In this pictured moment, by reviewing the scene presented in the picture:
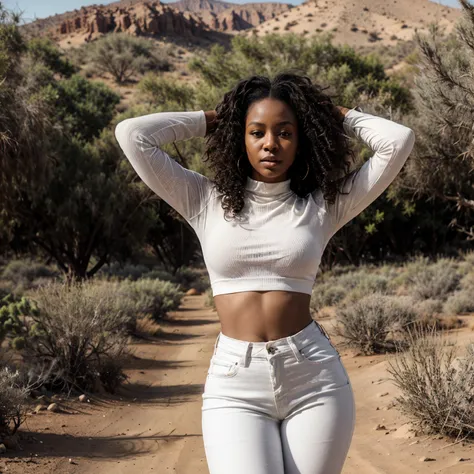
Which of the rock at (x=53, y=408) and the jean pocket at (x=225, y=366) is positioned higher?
the jean pocket at (x=225, y=366)

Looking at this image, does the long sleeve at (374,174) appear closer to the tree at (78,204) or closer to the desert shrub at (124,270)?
the tree at (78,204)

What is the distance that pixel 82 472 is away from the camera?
5.71 m

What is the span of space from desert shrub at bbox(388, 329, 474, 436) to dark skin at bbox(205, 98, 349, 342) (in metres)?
3.58

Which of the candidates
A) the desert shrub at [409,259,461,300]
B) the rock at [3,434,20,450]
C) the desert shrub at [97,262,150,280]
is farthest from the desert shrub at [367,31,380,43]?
the rock at [3,434,20,450]

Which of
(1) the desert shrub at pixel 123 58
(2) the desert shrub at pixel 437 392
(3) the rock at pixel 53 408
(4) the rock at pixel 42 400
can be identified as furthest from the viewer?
(1) the desert shrub at pixel 123 58

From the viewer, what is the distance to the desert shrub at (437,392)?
19.2 ft

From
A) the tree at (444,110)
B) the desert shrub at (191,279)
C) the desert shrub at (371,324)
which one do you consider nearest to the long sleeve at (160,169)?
the tree at (444,110)

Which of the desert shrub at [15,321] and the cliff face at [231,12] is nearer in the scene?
the desert shrub at [15,321]

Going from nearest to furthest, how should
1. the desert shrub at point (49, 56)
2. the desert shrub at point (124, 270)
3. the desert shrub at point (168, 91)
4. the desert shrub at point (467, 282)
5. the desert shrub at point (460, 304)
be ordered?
1. the desert shrub at point (460, 304)
2. the desert shrub at point (467, 282)
3. the desert shrub at point (124, 270)
4. the desert shrub at point (168, 91)
5. the desert shrub at point (49, 56)

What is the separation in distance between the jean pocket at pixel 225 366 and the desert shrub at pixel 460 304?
35.5ft

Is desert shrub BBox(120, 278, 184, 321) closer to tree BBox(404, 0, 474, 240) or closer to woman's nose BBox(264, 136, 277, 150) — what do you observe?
tree BBox(404, 0, 474, 240)

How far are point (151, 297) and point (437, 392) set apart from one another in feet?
35.9

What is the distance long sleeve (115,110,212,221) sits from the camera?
2867 millimetres

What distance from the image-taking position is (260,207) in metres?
2.79
